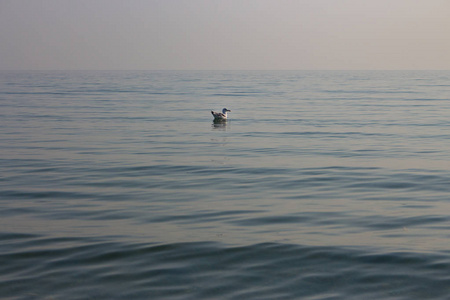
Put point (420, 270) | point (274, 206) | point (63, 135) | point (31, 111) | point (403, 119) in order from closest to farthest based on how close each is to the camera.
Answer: point (420, 270)
point (274, 206)
point (63, 135)
point (403, 119)
point (31, 111)

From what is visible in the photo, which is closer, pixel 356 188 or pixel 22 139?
pixel 356 188

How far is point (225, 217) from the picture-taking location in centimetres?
1302

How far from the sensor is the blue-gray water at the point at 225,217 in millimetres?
9117

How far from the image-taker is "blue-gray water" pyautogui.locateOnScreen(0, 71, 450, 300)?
9.12 metres

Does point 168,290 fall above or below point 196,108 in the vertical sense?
below

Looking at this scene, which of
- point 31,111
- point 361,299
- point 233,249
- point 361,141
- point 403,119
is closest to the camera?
point 361,299

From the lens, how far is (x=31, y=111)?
43469 mm

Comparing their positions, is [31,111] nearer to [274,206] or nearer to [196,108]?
[196,108]

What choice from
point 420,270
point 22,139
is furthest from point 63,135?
point 420,270

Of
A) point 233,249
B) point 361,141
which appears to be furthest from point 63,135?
point 233,249

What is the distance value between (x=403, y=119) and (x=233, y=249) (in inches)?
1151

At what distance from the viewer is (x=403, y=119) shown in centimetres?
3762

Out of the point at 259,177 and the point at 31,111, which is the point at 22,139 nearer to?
the point at 259,177

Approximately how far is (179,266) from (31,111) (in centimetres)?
3630
